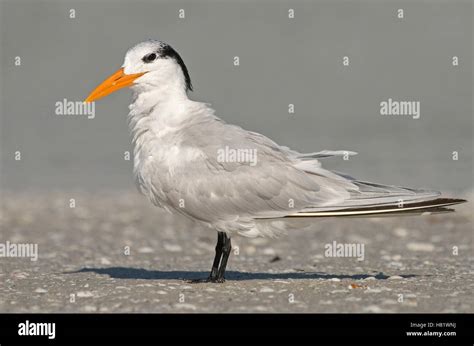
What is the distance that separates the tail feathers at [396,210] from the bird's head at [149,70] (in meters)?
1.53

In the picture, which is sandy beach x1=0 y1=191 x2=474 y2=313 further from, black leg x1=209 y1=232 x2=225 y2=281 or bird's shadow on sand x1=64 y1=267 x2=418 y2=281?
black leg x1=209 y1=232 x2=225 y2=281

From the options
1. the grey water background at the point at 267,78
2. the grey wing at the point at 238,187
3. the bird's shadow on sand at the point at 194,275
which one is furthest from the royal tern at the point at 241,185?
the grey water background at the point at 267,78

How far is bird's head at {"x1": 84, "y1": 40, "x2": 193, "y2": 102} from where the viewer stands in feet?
23.8

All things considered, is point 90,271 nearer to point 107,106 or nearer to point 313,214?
point 313,214

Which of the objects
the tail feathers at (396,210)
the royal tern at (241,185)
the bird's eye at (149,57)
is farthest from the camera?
the bird's eye at (149,57)

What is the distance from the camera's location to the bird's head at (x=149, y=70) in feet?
23.8

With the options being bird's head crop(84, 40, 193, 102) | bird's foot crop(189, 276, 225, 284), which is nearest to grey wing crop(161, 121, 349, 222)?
bird's foot crop(189, 276, 225, 284)

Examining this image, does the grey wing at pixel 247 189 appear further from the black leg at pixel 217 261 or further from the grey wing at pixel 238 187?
the black leg at pixel 217 261

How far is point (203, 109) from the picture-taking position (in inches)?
285

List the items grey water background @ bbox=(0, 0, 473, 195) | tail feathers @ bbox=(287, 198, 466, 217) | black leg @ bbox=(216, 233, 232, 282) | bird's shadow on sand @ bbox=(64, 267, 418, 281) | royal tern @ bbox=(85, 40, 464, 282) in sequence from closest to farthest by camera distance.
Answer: tail feathers @ bbox=(287, 198, 466, 217)
royal tern @ bbox=(85, 40, 464, 282)
black leg @ bbox=(216, 233, 232, 282)
bird's shadow on sand @ bbox=(64, 267, 418, 281)
grey water background @ bbox=(0, 0, 473, 195)

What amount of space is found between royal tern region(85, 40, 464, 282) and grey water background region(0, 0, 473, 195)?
21.4 ft

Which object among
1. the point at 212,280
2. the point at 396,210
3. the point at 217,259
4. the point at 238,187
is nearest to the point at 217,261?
the point at 217,259

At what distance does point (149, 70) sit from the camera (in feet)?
23.8

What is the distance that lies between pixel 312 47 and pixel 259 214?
21.1 m
